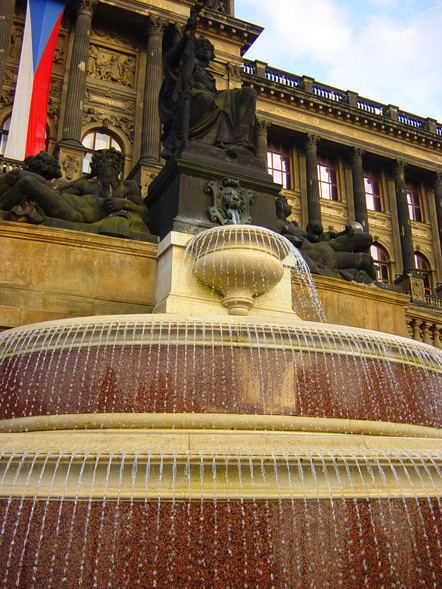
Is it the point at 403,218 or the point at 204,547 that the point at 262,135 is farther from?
the point at 204,547

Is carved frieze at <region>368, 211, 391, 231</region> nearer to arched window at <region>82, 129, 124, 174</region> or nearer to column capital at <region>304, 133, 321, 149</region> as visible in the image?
column capital at <region>304, 133, 321, 149</region>

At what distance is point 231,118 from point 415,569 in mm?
5578

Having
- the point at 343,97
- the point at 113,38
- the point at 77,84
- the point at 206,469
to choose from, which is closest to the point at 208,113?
the point at 206,469


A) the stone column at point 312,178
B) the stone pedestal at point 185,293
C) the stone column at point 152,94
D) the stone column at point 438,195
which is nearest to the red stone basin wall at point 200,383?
the stone pedestal at point 185,293

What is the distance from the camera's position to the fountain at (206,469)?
7.95ft

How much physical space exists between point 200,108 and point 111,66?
2243 cm

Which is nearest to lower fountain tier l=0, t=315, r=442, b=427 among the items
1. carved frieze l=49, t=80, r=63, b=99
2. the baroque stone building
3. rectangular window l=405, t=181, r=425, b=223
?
the baroque stone building

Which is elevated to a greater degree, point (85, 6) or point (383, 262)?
point (85, 6)

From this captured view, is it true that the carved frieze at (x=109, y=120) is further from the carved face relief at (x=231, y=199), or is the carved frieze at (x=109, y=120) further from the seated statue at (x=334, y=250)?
the carved face relief at (x=231, y=199)

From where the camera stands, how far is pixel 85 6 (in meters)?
25.3

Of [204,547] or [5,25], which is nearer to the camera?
[204,547]

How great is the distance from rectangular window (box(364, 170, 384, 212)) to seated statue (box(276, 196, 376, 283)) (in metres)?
30.0

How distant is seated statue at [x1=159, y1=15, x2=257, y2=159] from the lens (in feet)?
22.3

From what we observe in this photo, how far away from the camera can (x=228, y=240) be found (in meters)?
5.22
